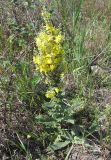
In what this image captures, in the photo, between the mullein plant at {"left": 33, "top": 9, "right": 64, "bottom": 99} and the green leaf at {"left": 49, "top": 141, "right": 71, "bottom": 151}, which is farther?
the green leaf at {"left": 49, "top": 141, "right": 71, "bottom": 151}

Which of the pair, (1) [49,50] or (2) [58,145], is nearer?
(1) [49,50]

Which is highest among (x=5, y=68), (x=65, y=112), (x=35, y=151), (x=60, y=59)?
(x=60, y=59)

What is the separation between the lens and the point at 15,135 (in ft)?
9.70

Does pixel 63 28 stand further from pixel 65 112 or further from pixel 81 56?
pixel 65 112

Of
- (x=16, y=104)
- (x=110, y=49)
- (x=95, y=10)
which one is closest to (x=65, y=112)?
(x=16, y=104)

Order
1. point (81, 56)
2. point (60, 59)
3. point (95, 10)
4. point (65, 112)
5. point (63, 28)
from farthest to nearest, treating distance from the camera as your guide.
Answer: point (95, 10) < point (63, 28) < point (81, 56) < point (65, 112) < point (60, 59)

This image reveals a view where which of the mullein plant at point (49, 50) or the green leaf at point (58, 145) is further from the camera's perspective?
the green leaf at point (58, 145)

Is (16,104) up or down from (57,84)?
down

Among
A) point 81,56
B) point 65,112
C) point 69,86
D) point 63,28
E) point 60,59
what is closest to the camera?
point 60,59

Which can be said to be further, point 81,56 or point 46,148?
point 81,56

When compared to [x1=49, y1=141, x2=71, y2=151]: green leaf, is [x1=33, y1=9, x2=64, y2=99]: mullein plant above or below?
above

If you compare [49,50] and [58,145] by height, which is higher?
[49,50]

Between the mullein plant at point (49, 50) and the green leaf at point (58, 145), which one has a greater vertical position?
the mullein plant at point (49, 50)

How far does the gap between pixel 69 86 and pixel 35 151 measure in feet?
2.51
